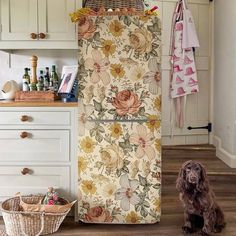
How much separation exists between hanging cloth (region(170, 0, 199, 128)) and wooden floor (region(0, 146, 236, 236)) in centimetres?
64

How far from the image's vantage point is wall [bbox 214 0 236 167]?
13.7 feet

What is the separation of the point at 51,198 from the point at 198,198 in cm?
109

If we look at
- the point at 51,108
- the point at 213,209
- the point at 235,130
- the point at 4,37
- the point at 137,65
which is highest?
the point at 4,37

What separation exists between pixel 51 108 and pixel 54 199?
0.70 meters

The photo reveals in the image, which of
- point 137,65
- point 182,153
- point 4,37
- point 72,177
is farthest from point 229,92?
point 4,37

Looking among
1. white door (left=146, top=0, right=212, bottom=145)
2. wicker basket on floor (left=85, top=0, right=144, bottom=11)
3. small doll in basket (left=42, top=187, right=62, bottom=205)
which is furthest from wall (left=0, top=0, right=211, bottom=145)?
small doll in basket (left=42, top=187, right=62, bottom=205)

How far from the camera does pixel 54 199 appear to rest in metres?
2.91

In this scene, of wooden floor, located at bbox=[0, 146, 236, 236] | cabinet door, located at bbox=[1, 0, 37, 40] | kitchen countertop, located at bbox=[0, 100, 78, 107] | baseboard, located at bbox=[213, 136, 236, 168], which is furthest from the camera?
baseboard, located at bbox=[213, 136, 236, 168]

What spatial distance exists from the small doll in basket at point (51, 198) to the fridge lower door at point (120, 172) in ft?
0.60

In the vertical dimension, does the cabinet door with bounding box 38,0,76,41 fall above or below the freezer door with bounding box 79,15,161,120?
above

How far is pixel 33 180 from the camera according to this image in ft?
10.1

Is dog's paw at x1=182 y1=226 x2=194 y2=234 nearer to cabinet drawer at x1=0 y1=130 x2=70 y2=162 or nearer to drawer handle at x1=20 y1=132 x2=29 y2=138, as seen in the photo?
cabinet drawer at x1=0 y1=130 x2=70 y2=162

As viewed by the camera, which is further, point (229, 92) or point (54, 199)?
point (229, 92)

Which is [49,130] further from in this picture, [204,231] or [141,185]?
[204,231]
